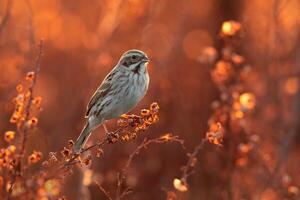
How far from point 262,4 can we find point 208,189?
19.7 ft

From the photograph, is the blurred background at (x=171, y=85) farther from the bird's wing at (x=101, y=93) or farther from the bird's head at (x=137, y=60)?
the bird's wing at (x=101, y=93)

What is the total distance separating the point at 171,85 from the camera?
9.74 metres

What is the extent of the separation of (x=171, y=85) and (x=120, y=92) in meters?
2.52

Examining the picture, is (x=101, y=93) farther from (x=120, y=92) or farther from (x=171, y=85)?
(x=171, y=85)

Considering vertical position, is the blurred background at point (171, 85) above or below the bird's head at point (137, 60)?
above

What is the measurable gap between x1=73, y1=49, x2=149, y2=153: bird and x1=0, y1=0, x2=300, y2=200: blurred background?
1.08 ft

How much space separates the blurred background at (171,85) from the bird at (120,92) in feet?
1.08

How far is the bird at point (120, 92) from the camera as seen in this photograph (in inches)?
280

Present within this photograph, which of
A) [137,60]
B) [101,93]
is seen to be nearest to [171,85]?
[101,93]

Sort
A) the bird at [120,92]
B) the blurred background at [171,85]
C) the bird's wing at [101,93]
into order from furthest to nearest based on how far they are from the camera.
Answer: the blurred background at [171,85], the bird's wing at [101,93], the bird at [120,92]

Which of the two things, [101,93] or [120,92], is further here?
[101,93]

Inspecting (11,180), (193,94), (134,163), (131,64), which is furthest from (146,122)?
(193,94)

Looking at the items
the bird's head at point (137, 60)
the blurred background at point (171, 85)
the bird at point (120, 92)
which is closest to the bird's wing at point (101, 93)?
the bird at point (120, 92)

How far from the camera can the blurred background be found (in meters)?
8.23
